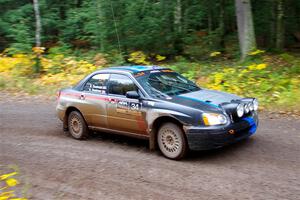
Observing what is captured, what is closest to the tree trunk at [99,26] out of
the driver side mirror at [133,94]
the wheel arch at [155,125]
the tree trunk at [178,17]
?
the tree trunk at [178,17]

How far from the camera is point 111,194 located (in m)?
5.77

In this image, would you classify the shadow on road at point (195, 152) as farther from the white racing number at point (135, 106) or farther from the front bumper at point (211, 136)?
the white racing number at point (135, 106)

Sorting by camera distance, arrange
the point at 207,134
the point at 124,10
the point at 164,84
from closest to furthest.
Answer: the point at 207,134 < the point at 164,84 < the point at 124,10

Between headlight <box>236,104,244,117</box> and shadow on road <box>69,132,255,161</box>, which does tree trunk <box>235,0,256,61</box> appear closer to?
shadow on road <box>69,132,255,161</box>

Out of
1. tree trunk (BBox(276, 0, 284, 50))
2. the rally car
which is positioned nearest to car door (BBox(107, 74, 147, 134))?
the rally car

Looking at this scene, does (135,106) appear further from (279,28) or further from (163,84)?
(279,28)

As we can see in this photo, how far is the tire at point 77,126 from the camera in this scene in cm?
878

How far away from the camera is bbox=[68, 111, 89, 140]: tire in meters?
8.78

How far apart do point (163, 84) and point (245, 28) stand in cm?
876

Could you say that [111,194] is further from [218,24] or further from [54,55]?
[218,24]

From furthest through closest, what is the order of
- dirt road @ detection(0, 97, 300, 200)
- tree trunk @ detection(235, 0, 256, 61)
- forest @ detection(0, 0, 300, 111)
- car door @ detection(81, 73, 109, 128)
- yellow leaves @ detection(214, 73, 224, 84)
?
forest @ detection(0, 0, 300, 111)
tree trunk @ detection(235, 0, 256, 61)
yellow leaves @ detection(214, 73, 224, 84)
car door @ detection(81, 73, 109, 128)
dirt road @ detection(0, 97, 300, 200)

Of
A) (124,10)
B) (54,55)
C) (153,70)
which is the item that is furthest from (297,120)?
(54,55)

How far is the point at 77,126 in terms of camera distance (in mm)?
8945

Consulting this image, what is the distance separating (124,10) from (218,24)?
536 cm
